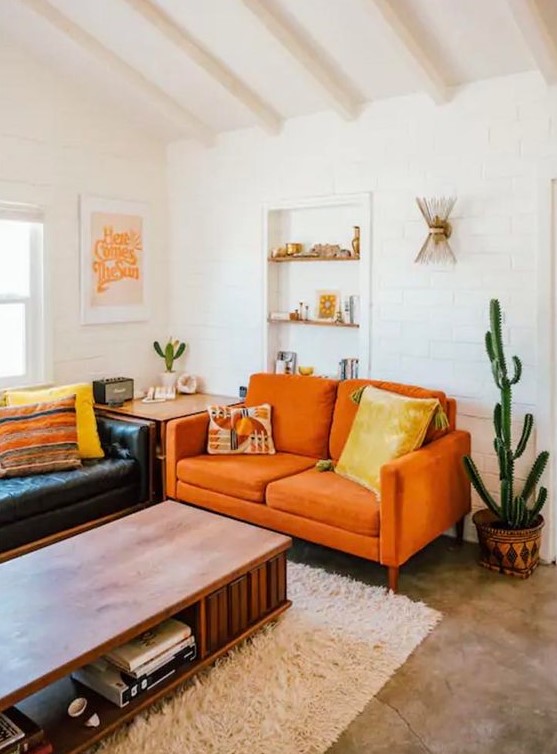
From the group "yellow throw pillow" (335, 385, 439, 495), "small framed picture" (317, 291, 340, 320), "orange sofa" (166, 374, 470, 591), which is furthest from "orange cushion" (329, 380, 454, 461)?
"small framed picture" (317, 291, 340, 320)

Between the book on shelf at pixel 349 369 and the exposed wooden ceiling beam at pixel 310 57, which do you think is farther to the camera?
the book on shelf at pixel 349 369

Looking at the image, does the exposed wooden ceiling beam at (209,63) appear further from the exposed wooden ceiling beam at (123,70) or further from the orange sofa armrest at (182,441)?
the orange sofa armrest at (182,441)

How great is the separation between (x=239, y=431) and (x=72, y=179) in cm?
195

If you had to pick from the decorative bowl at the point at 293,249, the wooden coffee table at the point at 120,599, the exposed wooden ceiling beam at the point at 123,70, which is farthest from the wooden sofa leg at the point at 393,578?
the exposed wooden ceiling beam at the point at 123,70

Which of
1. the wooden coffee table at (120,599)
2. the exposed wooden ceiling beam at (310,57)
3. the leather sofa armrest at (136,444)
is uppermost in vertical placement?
the exposed wooden ceiling beam at (310,57)

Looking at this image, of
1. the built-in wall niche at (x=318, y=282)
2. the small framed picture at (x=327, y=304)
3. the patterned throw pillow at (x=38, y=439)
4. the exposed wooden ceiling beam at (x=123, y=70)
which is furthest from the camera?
the small framed picture at (x=327, y=304)

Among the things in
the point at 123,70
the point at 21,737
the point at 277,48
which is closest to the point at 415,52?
the point at 277,48

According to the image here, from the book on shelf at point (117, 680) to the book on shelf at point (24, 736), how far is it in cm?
24

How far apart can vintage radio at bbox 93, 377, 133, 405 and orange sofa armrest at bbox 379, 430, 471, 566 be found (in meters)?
2.12

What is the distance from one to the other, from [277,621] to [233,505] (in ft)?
Answer: 2.99

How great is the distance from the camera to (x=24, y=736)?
6.46 ft

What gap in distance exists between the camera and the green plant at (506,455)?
3.45 meters

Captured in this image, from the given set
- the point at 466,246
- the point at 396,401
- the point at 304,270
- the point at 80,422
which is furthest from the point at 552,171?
the point at 80,422

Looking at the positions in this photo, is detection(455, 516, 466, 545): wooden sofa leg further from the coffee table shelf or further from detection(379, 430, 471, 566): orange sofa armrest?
the coffee table shelf
